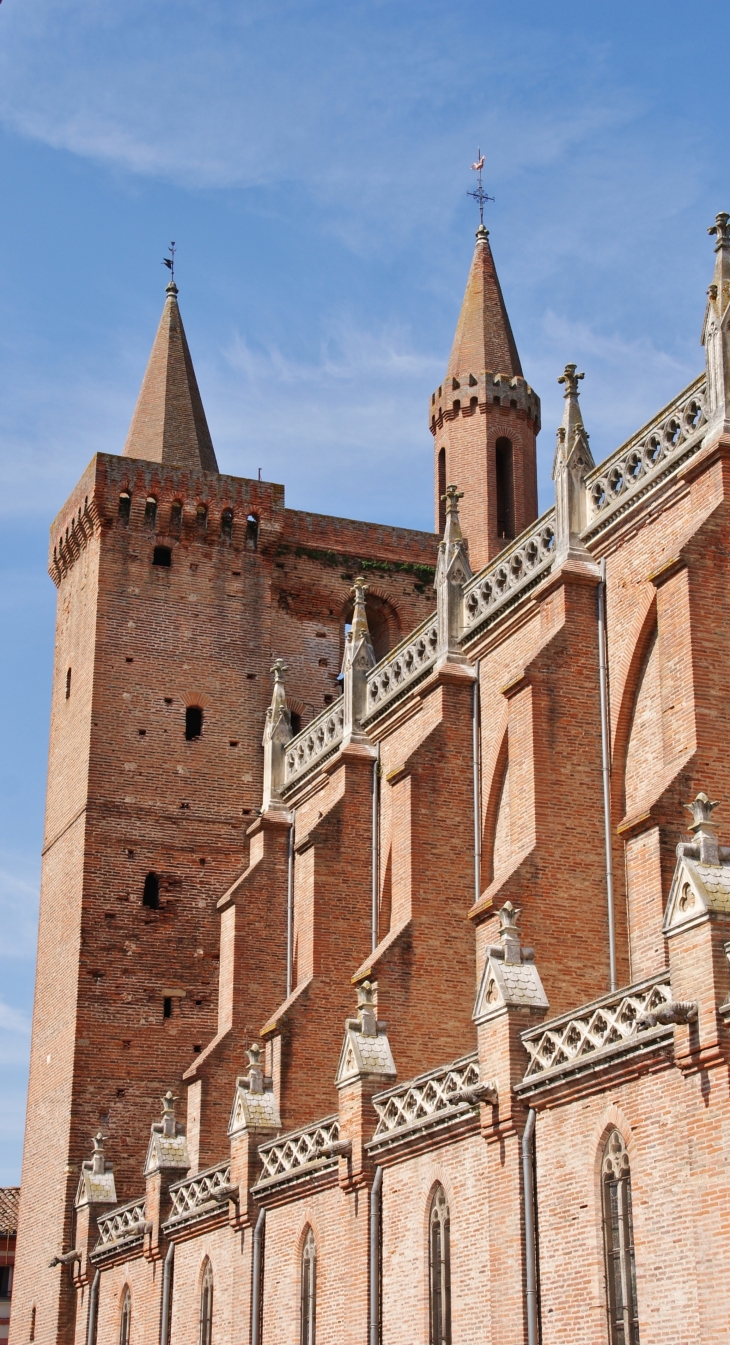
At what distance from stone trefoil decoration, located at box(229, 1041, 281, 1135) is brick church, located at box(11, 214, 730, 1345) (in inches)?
2.8

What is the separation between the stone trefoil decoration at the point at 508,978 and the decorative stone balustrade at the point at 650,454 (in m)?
6.30

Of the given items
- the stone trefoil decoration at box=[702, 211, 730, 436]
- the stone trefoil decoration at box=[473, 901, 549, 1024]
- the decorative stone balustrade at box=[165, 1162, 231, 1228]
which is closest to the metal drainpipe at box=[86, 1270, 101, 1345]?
the decorative stone balustrade at box=[165, 1162, 231, 1228]

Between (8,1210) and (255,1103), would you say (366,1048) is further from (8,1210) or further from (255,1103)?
(8,1210)

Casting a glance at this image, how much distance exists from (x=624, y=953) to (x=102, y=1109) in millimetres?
15957

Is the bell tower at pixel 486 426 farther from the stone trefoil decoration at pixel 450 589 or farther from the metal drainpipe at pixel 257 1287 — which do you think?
the metal drainpipe at pixel 257 1287

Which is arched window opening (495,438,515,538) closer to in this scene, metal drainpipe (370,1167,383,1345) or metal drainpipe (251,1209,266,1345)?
metal drainpipe (251,1209,266,1345)

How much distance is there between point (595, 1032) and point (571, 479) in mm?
9710

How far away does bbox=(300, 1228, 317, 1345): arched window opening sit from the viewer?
2778 centimetres

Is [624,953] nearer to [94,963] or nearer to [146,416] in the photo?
[94,963]

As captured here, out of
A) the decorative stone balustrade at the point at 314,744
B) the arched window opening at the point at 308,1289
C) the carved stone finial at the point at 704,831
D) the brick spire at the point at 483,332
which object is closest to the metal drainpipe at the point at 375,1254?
the arched window opening at the point at 308,1289

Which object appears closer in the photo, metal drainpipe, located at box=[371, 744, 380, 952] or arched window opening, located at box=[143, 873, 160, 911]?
metal drainpipe, located at box=[371, 744, 380, 952]

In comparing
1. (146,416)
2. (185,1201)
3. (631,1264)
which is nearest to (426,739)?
(185,1201)

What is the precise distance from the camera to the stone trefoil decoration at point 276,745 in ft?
129

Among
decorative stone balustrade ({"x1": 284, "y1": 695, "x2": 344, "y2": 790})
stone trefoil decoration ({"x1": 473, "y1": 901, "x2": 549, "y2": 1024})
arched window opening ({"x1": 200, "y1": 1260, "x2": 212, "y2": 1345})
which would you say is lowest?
arched window opening ({"x1": 200, "y1": 1260, "x2": 212, "y2": 1345})
